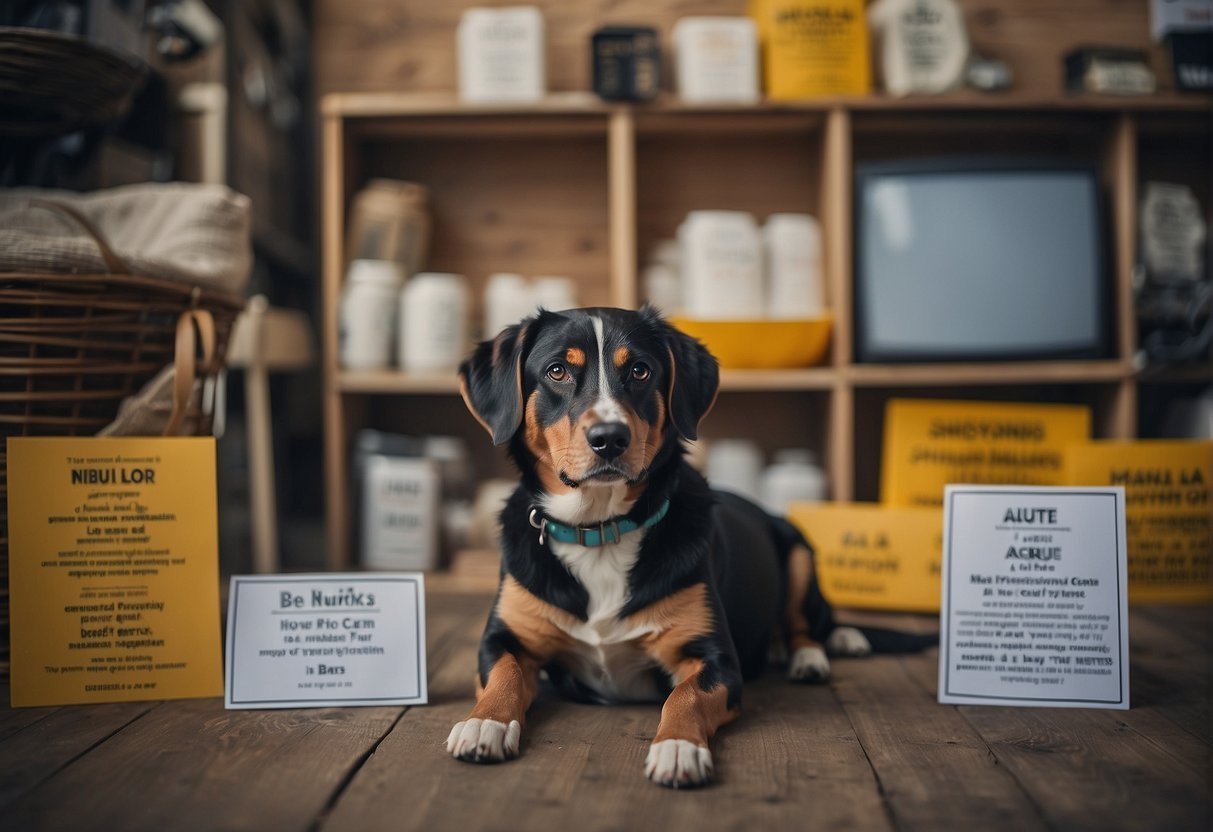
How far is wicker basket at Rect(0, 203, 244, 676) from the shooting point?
1535 millimetres

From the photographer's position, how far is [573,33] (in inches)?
113

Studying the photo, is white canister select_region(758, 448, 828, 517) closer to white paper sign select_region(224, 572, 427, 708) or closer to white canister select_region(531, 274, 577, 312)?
white canister select_region(531, 274, 577, 312)

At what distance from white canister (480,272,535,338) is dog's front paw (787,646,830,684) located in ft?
4.34

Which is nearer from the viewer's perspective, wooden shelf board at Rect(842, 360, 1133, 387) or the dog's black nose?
the dog's black nose

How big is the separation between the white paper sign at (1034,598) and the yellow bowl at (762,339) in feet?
3.32

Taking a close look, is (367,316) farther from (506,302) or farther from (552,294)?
(552,294)

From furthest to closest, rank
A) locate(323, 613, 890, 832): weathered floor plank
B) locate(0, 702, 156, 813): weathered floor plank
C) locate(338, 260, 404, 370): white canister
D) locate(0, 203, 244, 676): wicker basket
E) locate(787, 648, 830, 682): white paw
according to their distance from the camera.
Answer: locate(338, 260, 404, 370): white canister, locate(787, 648, 830, 682): white paw, locate(0, 203, 244, 676): wicker basket, locate(0, 702, 156, 813): weathered floor plank, locate(323, 613, 890, 832): weathered floor plank

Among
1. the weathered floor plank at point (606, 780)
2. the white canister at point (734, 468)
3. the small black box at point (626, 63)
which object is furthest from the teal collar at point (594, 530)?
the small black box at point (626, 63)

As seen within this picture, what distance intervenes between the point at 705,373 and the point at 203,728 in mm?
970

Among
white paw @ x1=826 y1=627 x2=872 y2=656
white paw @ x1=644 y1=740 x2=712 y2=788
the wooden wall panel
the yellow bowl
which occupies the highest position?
the wooden wall panel

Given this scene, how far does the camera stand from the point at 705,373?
1.50m

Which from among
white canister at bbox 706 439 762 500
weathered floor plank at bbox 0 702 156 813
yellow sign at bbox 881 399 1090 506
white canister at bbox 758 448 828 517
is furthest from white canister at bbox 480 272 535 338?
weathered floor plank at bbox 0 702 156 813

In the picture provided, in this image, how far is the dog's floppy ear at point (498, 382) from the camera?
1.44 metres

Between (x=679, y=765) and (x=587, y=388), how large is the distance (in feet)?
1.83
